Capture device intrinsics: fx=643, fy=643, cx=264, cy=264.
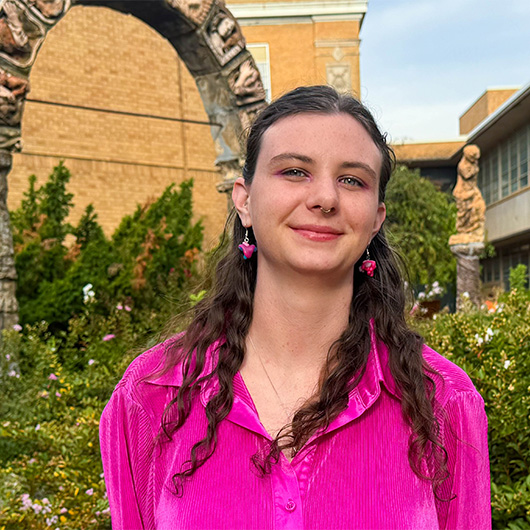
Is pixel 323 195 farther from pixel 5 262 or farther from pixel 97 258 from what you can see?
pixel 97 258

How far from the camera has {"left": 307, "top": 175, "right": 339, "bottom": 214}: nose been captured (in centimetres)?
135

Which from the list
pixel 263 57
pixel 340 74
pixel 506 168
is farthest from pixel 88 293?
pixel 506 168

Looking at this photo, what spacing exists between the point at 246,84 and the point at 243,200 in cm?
503

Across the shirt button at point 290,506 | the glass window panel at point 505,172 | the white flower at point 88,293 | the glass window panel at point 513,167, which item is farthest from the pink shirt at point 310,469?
the glass window panel at point 505,172

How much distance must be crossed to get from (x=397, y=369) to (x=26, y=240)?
21.4 feet

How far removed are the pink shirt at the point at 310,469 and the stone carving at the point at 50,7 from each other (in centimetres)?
455

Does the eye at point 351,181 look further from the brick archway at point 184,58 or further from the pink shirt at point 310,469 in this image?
the brick archway at point 184,58

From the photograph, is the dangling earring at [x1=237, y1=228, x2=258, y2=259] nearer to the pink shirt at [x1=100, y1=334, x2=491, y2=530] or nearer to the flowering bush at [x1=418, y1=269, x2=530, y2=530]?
the pink shirt at [x1=100, y1=334, x2=491, y2=530]

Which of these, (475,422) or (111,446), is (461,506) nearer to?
(475,422)

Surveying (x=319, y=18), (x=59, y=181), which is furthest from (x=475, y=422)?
(x=319, y=18)

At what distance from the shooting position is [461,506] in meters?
1.44

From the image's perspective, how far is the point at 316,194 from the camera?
1.37 meters

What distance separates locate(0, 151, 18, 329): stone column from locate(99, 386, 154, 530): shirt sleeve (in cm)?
399

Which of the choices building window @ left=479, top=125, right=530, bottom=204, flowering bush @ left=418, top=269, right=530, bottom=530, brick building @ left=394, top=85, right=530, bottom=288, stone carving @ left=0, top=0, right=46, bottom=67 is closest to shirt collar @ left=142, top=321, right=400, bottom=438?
flowering bush @ left=418, top=269, right=530, bottom=530
